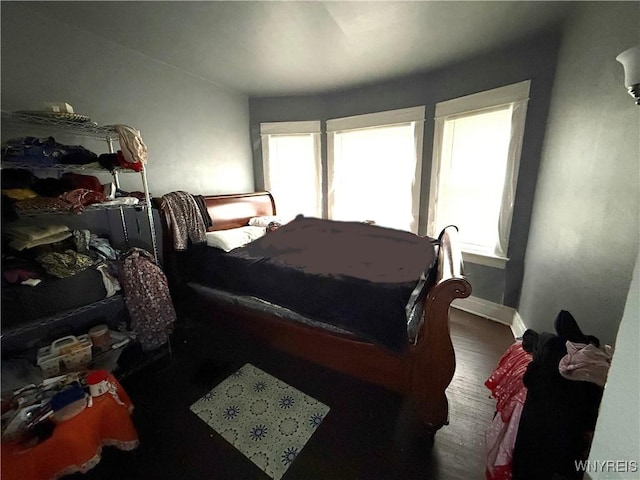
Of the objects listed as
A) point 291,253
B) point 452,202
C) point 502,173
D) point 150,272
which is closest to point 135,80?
point 150,272

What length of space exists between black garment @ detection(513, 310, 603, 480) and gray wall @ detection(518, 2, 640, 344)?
1.75 feet

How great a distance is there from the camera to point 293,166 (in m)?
3.62

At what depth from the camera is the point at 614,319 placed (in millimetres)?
1106

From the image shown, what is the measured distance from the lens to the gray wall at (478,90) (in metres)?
2.11

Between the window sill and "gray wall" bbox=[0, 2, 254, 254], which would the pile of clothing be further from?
"gray wall" bbox=[0, 2, 254, 254]

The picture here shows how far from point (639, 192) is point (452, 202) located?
1.77m

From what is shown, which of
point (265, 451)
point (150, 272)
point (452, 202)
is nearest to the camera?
point (265, 451)

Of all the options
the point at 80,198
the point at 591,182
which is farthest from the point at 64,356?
the point at 591,182

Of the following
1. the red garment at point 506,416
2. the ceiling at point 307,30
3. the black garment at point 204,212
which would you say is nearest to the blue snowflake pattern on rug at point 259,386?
the red garment at point 506,416

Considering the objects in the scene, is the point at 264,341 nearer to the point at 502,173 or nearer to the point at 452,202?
the point at 452,202

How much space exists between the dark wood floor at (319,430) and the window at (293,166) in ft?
6.94

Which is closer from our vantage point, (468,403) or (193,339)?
(468,403)

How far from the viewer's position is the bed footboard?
1.14 meters

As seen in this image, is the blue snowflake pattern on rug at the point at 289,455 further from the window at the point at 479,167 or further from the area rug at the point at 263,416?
the window at the point at 479,167
